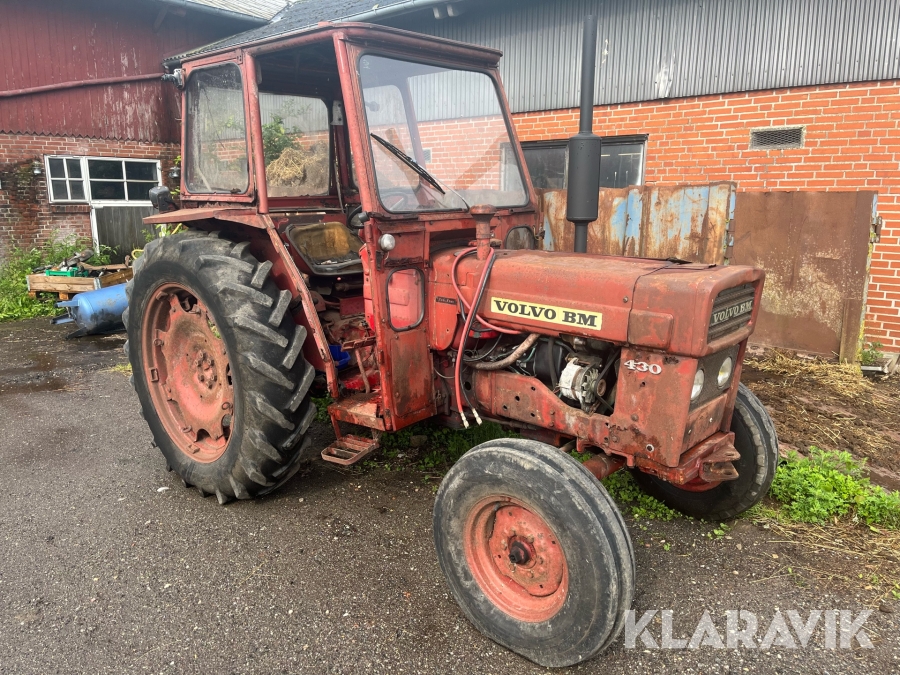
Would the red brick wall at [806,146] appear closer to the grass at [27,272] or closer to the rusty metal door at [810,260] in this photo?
the rusty metal door at [810,260]

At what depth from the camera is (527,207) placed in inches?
135

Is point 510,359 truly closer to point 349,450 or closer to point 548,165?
point 349,450

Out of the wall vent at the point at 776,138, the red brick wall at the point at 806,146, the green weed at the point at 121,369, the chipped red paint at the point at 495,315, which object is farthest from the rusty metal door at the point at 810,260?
the green weed at the point at 121,369

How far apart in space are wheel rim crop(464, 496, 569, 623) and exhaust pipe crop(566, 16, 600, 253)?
1463 mm

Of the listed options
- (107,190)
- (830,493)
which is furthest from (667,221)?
(107,190)

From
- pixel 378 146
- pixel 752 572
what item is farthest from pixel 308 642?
pixel 378 146

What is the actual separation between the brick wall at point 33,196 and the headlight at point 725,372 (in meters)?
10.2

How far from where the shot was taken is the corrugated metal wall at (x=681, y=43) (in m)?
5.58

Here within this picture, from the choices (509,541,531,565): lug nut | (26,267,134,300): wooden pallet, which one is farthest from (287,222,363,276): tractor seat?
(26,267,134,300): wooden pallet

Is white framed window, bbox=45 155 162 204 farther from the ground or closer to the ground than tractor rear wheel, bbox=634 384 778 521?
farther from the ground

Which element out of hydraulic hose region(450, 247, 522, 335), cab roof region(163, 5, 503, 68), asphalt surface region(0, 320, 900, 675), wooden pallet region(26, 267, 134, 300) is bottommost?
asphalt surface region(0, 320, 900, 675)

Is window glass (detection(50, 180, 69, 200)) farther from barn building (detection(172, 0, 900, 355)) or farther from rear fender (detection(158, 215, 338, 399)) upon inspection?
rear fender (detection(158, 215, 338, 399))

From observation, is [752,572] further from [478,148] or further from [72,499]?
[72,499]

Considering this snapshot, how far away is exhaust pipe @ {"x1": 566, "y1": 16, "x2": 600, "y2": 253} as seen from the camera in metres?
3.25
